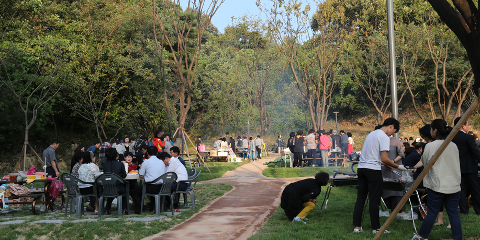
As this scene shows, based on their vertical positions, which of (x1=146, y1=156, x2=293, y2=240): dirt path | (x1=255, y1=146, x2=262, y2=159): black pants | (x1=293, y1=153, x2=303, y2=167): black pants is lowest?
(x1=146, y1=156, x2=293, y2=240): dirt path

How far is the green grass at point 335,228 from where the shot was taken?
579 cm

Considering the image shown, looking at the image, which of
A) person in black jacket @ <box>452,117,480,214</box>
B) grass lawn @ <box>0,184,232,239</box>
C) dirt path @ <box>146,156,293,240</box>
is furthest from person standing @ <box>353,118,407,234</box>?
grass lawn @ <box>0,184,232,239</box>

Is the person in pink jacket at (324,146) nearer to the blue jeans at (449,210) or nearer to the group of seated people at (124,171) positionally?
the group of seated people at (124,171)

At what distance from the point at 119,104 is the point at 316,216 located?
2055 centimetres

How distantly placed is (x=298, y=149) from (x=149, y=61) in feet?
50.3

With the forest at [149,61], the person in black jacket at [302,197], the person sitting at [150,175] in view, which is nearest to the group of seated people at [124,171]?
the person sitting at [150,175]

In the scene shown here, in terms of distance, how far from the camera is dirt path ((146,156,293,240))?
664cm

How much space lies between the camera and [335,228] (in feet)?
21.0

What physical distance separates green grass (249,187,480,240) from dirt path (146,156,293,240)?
352 millimetres

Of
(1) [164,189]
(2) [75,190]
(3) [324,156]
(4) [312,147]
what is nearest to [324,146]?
(3) [324,156]

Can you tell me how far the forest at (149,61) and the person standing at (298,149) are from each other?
4.78 m

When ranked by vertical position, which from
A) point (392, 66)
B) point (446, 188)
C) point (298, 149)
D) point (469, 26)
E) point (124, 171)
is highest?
point (392, 66)

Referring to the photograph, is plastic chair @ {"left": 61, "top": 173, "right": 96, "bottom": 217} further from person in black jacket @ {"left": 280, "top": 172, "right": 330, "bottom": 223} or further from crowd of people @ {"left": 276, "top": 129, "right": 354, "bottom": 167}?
crowd of people @ {"left": 276, "top": 129, "right": 354, "bottom": 167}

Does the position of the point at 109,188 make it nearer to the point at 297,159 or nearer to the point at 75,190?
the point at 75,190
